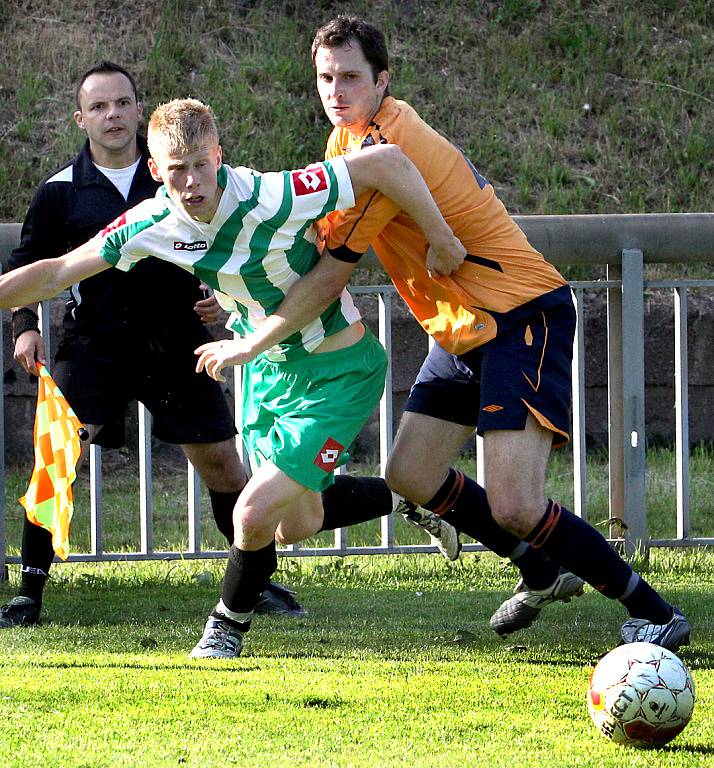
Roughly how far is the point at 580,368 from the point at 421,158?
236 cm

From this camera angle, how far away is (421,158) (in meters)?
4.32

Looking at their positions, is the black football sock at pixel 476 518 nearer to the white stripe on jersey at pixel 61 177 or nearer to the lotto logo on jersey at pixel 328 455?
the lotto logo on jersey at pixel 328 455

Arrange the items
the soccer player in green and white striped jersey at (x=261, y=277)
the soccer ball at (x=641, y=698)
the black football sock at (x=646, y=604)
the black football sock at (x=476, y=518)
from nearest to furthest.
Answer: the soccer ball at (x=641, y=698), the soccer player in green and white striped jersey at (x=261, y=277), the black football sock at (x=646, y=604), the black football sock at (x=476, y=518)

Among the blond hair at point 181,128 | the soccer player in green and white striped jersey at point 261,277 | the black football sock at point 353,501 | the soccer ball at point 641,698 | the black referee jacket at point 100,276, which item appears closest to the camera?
the soccer ball at point 641,698

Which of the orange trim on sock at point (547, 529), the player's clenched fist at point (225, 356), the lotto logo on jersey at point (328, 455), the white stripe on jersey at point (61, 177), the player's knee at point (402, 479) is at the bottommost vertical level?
the orange trim on sock at point (547, 529)

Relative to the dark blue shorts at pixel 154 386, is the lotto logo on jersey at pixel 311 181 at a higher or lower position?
higher

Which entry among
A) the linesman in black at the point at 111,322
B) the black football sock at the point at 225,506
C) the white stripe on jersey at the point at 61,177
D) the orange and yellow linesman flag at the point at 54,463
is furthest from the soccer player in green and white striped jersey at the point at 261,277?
the white stripe on jersey at the point at 61,177

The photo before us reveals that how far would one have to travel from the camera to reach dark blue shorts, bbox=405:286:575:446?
4.19 m

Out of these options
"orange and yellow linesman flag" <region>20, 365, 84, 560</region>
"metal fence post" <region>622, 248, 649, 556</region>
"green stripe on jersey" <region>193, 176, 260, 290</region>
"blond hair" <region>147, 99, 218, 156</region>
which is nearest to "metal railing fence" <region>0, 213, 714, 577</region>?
"metal fence post" <region>622, 248, 649, 556</region>

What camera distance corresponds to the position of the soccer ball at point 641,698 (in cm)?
323

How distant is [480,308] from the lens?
431cm

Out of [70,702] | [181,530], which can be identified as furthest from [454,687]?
[181,530]

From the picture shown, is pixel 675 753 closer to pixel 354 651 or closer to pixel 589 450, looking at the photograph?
pixel 354 651

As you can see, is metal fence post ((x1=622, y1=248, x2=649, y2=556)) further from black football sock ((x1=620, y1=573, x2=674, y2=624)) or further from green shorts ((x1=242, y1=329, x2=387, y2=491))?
green shorts ((x1=242, y1=329, x2=387, y2=491))
